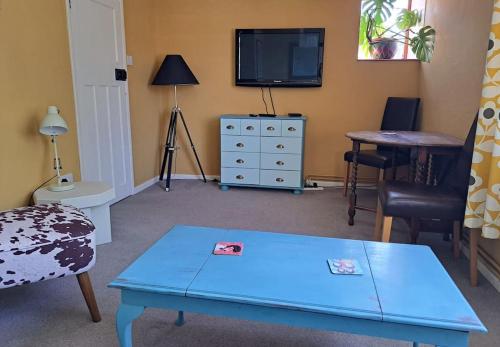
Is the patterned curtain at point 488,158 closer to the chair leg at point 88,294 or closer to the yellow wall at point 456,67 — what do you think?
the yellow wall at point 456,67

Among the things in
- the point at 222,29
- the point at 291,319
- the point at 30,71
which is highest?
the point at 222,29

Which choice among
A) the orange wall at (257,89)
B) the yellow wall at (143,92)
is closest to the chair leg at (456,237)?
the orange wall at (257,89)

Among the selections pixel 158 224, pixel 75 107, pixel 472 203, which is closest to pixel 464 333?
pixel 472 203

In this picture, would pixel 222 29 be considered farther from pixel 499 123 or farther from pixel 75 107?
pixel 499 123

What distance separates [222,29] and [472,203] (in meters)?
3.22

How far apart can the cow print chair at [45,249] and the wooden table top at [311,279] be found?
1.41 ft

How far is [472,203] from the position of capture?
2025mm

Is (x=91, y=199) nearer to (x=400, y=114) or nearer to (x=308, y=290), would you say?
(x=308, y=290)

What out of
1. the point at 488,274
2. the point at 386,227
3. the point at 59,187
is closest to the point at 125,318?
the point at 59,187

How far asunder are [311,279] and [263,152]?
2.77m

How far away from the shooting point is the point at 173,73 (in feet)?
13.0

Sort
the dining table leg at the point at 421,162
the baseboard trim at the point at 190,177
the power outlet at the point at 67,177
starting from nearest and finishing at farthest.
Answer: the dining table leg at the point at 421,162 → the power outlet at the point at 67,177 → the baseboard trim at the point at 190,177

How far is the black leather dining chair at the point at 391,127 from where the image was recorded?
3381 mm

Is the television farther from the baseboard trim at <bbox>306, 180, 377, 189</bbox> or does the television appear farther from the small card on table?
the small card on table
